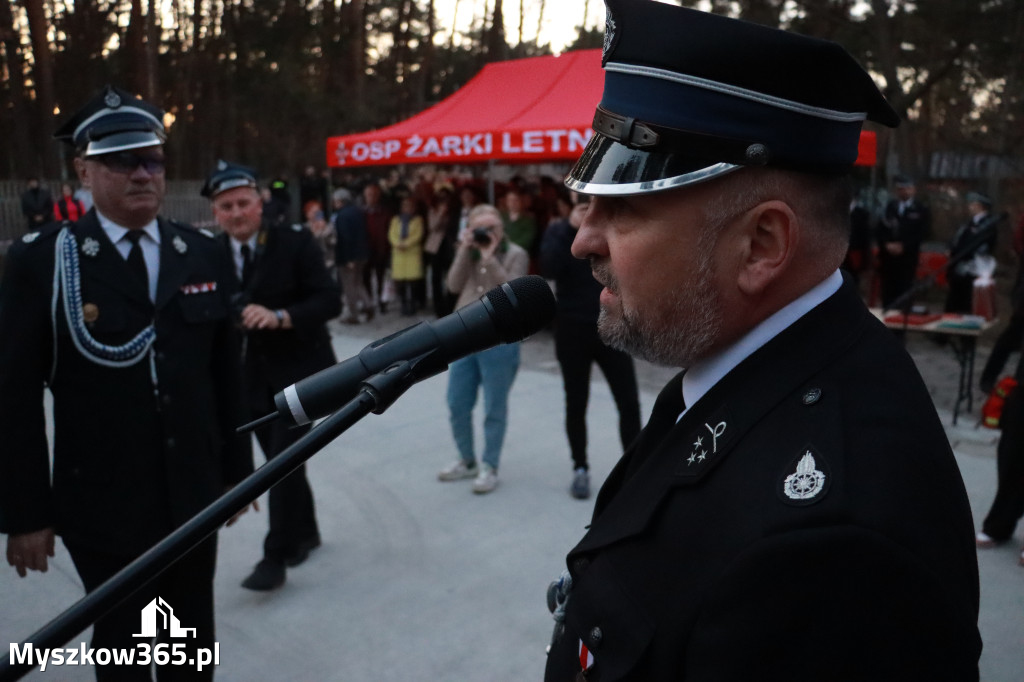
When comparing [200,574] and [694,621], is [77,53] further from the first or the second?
[694,621]

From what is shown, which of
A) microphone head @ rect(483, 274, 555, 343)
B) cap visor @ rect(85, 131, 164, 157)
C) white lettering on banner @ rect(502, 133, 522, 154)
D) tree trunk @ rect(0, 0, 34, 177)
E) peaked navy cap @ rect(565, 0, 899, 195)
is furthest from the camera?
white lettering on banner @ rect(502, 133, 522, 154)

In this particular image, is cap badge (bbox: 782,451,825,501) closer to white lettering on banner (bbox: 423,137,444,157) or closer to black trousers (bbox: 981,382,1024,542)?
black trousers (bbox: 981,382,1024,542)

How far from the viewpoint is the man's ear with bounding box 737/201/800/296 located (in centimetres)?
113

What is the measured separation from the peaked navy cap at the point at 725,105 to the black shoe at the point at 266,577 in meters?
3.19

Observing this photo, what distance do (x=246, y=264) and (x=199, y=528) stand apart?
3222 mm

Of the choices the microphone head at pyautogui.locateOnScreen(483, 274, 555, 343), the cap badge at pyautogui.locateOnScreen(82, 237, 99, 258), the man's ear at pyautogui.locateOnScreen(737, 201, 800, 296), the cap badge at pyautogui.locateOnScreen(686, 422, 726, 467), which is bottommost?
the cap badge at pyautogui.locateOnScreen(82, 237, 99, 258)

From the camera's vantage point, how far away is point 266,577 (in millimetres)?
3857

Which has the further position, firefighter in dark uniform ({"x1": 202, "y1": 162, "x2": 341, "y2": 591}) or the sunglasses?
firefighter in dark uniform ({"x1": 202, "y1": 162, "x2": 341, "y2": 591})

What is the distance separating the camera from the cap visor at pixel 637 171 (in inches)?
44.6

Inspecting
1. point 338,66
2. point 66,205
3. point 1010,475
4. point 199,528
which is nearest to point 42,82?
point 66,205

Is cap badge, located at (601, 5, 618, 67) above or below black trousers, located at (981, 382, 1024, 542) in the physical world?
above

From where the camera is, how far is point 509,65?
11.7 metres

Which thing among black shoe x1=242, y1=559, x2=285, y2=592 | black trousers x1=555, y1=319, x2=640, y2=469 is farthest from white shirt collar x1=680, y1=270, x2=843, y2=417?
black trousers x1=555, y1=319, x2=640, y2=469

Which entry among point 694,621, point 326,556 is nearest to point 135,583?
point 694,621
